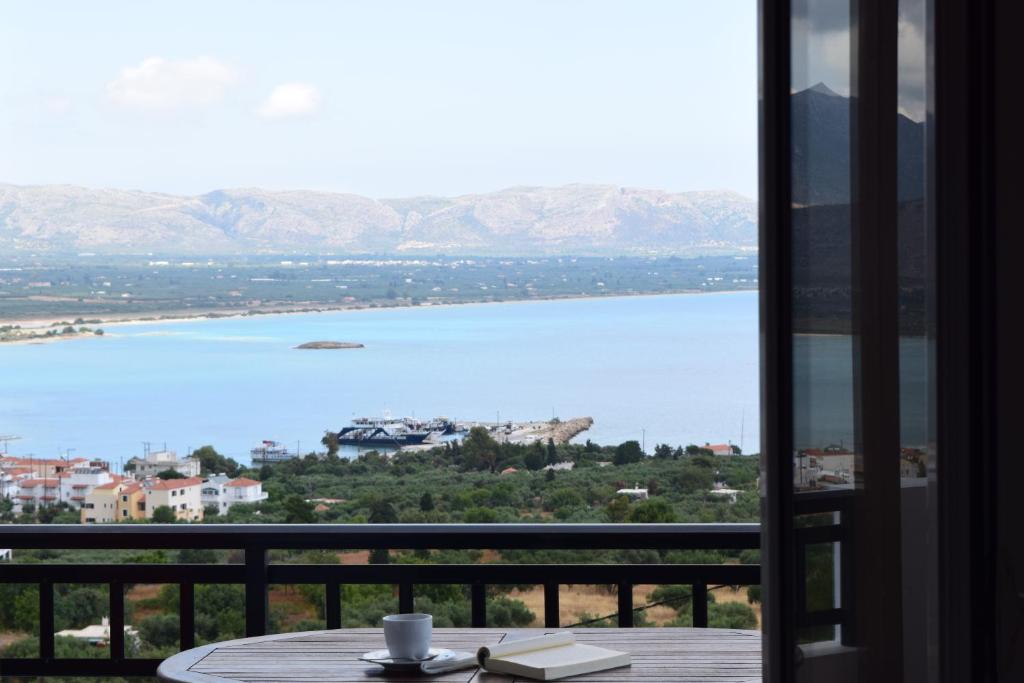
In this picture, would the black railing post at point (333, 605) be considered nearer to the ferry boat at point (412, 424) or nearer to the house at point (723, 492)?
the house at point (723, 492)

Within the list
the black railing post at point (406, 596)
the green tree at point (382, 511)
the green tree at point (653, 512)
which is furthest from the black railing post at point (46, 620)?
the green tree at point (382, 511)

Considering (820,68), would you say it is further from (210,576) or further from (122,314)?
(122,314)

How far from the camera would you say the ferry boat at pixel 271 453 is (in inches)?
670

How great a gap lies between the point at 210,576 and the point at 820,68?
7.43 ft

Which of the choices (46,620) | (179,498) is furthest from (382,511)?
(46,620)

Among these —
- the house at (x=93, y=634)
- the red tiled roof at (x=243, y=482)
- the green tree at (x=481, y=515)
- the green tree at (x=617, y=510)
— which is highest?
the red tiled roof at (x=243, y=482)

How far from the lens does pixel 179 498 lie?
1545cm

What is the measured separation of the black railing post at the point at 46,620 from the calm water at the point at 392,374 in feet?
46.4

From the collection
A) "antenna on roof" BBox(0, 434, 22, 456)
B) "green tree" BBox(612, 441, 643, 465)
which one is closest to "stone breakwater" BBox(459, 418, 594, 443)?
"green tree" BBox(612, 441, 643, 465)

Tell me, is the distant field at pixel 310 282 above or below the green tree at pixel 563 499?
above

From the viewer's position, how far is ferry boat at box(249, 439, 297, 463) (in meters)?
17.0

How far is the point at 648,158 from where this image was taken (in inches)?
837

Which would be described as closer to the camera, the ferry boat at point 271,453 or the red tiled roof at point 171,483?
the red tiled roof at point 171,483

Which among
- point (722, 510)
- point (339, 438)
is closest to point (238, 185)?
point (339, 438)
